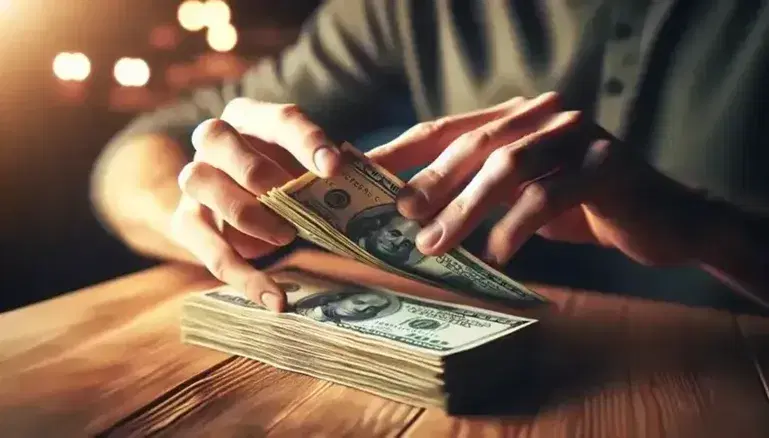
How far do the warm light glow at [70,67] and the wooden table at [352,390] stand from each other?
315mm

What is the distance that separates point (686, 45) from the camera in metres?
0.88


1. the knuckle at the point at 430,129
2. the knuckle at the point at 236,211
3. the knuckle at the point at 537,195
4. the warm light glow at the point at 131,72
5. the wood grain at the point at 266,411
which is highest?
the warm light glow at the point at 131,72

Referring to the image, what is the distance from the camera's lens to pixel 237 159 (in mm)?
857

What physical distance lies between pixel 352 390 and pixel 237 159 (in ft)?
0.96

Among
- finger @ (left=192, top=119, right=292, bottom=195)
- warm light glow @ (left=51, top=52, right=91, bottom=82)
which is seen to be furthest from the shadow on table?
warm light glow @ (left=51, top=52, right=91, bottom=82)

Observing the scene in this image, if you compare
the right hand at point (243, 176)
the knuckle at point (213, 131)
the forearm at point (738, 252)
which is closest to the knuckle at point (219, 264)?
the right hand at point (243, 176)

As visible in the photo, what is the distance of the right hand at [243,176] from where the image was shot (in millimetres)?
833

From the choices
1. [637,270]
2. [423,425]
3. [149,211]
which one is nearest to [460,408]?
[423,425]

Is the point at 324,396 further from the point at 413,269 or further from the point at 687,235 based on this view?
the point at 687,235

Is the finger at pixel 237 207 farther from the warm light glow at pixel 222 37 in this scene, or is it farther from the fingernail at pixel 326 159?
the warm light glow at pixel 222 37

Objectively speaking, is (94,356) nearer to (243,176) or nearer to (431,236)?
(243,176)

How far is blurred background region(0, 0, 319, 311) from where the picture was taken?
1.03 m

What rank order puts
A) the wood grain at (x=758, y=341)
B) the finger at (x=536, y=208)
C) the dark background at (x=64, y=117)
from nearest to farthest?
1. the wood grain at (x=758, y=341)
2. the finger at (x=536, y=208)
3. the dark background at (x=64, y=117)

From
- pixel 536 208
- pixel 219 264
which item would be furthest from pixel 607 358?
pixel 219 264
